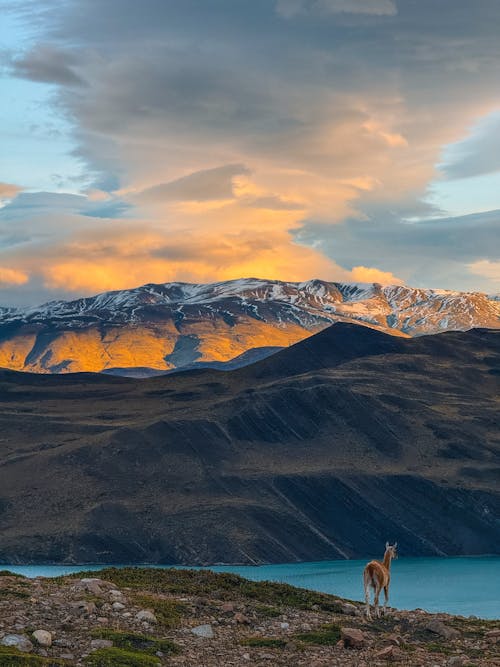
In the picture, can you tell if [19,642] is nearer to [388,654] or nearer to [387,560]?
[388,654]

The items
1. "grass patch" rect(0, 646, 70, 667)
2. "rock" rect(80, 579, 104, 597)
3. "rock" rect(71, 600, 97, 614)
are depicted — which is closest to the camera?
"grass patch" rect(0, 646, 70, 667)

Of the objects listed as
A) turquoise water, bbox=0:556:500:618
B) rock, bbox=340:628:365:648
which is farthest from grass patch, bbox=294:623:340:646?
turquoise water, bbox=0:556:500:618

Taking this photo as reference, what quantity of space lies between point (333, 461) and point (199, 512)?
33830 millimetres

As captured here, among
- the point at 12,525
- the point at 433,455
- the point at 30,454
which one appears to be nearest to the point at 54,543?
the point at 12,525

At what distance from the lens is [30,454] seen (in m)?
187

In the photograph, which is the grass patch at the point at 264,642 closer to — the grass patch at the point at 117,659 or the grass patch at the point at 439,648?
the grass patch at the point at 117,659

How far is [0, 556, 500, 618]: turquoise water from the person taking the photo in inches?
4038

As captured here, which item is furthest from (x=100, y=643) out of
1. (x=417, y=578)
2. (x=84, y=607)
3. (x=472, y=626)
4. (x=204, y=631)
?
(x=417, y=578)

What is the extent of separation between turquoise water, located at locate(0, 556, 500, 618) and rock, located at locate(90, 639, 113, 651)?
7214cm

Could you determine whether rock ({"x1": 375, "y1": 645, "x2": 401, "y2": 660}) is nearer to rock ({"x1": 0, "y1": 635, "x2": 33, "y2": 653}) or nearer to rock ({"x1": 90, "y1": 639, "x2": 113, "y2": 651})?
rock ({"x1": 90, "y1": 639, "x2": 113, "y2": 651})

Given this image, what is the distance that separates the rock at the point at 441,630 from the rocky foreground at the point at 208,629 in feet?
0.11

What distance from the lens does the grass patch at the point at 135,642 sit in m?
25.2

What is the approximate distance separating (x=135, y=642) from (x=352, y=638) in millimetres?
6392

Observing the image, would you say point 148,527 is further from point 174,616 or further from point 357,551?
point 174,616
